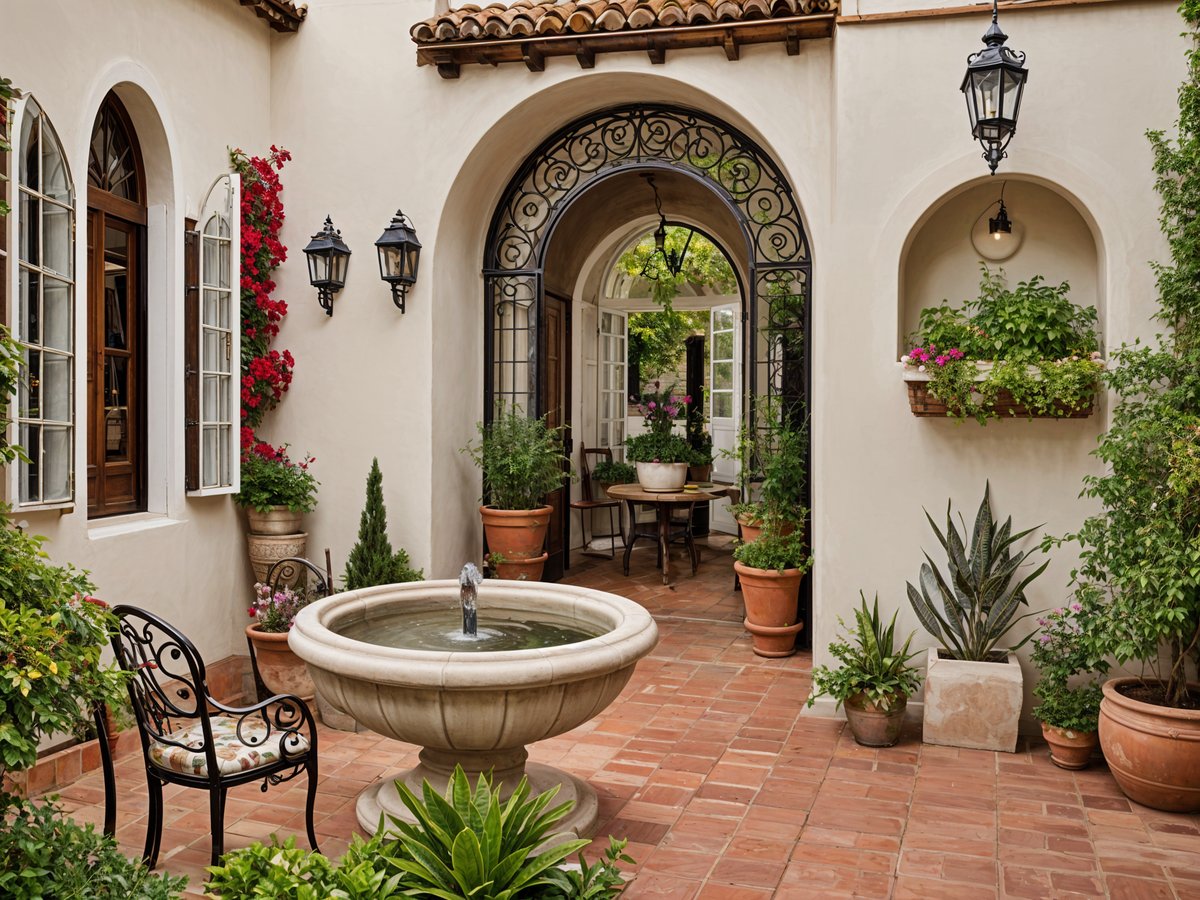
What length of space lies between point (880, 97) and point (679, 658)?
379 centimetres

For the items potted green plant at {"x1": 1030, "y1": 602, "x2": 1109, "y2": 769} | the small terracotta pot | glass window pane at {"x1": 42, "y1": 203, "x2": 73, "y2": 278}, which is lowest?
potted green plant at {"x1": 1030, "y1": 602, "x2": 1109, "y2": 769}

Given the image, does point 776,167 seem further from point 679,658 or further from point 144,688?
point 144,688

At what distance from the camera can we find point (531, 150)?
7.35m

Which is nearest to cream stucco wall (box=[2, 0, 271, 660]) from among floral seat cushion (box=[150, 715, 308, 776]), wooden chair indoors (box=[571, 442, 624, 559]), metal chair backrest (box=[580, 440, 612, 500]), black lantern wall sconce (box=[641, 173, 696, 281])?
floral seat cushion (box=[150, 715, 308, 776])

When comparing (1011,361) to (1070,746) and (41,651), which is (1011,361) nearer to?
(1070,746)

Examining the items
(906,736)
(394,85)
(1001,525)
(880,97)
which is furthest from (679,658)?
(394,85)

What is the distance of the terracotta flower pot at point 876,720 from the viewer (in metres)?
5.10

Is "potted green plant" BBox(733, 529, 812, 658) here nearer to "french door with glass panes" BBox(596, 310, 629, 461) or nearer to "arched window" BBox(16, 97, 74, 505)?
"arched window" BBox(16, 97, 74, 505)

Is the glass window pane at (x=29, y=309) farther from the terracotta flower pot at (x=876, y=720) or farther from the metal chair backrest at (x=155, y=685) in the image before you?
the terracotta flower pot at (x=876, y=720)

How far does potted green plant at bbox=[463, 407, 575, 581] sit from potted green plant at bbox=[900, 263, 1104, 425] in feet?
9.21

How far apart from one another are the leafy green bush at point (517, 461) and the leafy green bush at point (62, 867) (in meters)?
4.28

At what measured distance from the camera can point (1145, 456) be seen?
4660 mm

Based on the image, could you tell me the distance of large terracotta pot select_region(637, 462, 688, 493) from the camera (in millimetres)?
9008

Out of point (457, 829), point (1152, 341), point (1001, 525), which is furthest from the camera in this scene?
point (1001, 525)
